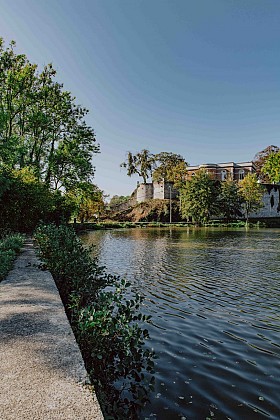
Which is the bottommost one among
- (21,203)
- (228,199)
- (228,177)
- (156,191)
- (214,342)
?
(214,342)

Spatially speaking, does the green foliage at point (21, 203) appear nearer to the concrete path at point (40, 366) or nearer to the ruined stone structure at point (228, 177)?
the concrete path at point (40, 366)

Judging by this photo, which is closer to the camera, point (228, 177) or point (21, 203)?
point (21, 203)

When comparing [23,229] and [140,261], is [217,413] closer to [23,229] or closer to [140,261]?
[140,261]

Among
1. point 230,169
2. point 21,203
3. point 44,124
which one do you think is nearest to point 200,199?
point 230,169

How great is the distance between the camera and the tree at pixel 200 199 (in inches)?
2296

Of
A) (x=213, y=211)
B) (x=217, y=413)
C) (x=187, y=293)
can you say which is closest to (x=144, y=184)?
(x=213, y=211)

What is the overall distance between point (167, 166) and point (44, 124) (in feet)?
153

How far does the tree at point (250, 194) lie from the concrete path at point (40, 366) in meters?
59.8

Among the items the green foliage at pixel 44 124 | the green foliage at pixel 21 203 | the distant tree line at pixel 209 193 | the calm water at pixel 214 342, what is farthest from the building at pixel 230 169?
the calm water at pixel 214 342

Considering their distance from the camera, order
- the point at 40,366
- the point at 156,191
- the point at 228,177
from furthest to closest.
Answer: the point at 156,191, the point at 228,177, the point at 40,366

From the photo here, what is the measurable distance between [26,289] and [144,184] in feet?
221

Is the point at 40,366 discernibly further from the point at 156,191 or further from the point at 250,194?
the point at 156,191

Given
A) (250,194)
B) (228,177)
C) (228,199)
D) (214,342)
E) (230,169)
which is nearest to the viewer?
(214,342)

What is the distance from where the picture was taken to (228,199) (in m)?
62.4
